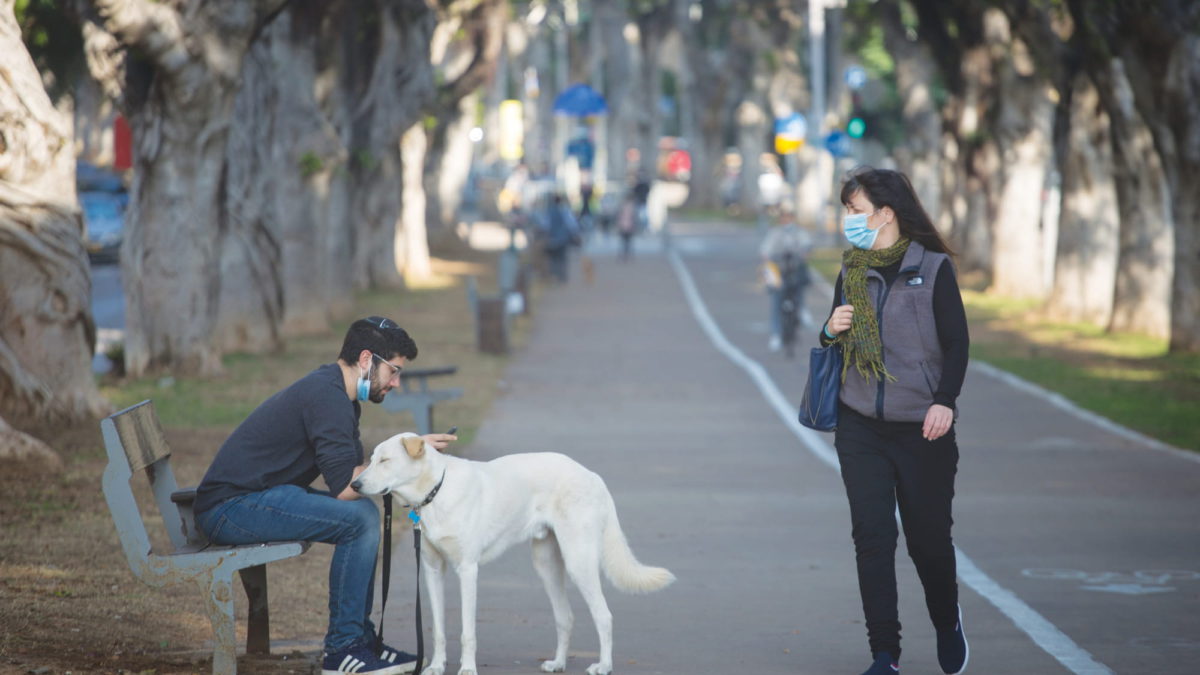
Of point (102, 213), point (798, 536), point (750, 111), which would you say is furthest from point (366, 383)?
point (750, 111)

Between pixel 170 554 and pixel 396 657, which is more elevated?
pixel 170 554

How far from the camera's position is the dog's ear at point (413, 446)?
629cm

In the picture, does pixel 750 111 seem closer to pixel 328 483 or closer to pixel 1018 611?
pixel 1018 611

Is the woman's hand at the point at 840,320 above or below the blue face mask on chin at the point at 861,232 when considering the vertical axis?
below

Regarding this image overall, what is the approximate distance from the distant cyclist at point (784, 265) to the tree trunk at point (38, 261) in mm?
10435

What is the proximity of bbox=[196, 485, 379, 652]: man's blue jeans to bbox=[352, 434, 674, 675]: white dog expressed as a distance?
0.24 meters

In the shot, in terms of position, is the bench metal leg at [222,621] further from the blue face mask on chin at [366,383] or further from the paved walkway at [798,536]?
the paved walkway at [798,536]


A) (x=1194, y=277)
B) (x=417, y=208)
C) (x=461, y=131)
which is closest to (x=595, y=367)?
(x=1194, y=277)

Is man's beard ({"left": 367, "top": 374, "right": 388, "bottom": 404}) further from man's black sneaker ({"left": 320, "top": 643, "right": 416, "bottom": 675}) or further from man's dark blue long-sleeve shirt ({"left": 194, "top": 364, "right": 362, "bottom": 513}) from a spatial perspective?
man's black sneaker ({"left": 320, "top": 643, "right": 416, "bottom": 675})

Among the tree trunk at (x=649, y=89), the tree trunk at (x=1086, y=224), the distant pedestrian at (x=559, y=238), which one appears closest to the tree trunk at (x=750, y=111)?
the tree trunk at (x=649, y=89)

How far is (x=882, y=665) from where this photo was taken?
657cm

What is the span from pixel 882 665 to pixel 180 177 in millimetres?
12845

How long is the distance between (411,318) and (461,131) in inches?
885

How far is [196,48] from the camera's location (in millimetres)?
16797
